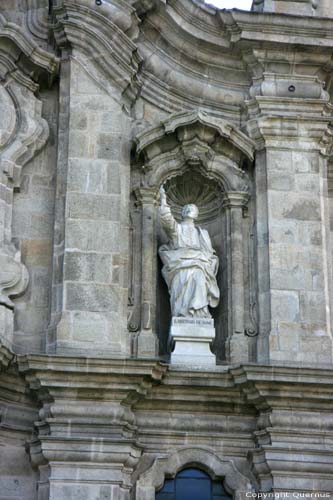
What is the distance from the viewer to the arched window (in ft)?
51.3

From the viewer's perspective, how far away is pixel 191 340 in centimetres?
1617

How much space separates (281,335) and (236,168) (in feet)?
7.56

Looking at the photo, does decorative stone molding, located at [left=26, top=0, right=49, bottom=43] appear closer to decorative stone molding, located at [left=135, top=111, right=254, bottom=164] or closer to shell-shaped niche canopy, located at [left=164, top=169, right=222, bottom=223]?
decorative stone molding, located at [left=135, top=111, right=254, bottom=164]

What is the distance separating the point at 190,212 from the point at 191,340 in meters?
1.61

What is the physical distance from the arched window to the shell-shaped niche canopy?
10.9 ft

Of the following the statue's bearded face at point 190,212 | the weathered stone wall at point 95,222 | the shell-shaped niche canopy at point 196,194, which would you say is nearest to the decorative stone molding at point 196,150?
the shell-shaped niche canopy at point 196,194

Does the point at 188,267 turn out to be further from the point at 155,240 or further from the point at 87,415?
the point at 87,415

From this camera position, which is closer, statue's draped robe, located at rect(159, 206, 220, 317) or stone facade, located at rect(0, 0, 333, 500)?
stone facade, located at rect(0, 0, 333, 500)

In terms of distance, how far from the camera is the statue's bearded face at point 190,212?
55.1ft

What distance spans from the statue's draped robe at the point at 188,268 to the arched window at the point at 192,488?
6.06 feet

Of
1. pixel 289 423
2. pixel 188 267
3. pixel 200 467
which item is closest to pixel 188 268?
pixel 188 267

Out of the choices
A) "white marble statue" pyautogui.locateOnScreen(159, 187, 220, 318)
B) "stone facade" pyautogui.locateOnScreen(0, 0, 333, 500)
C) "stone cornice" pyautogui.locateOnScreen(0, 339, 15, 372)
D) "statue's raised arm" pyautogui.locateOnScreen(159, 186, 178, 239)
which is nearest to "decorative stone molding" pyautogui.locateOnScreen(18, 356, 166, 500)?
"stone facade" pyautogui.locateOnScreen(0, 0, 333, 500)

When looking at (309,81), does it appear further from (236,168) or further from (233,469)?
(233,469)

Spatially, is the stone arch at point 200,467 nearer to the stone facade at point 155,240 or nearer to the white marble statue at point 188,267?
the stone facade at point 155,240
